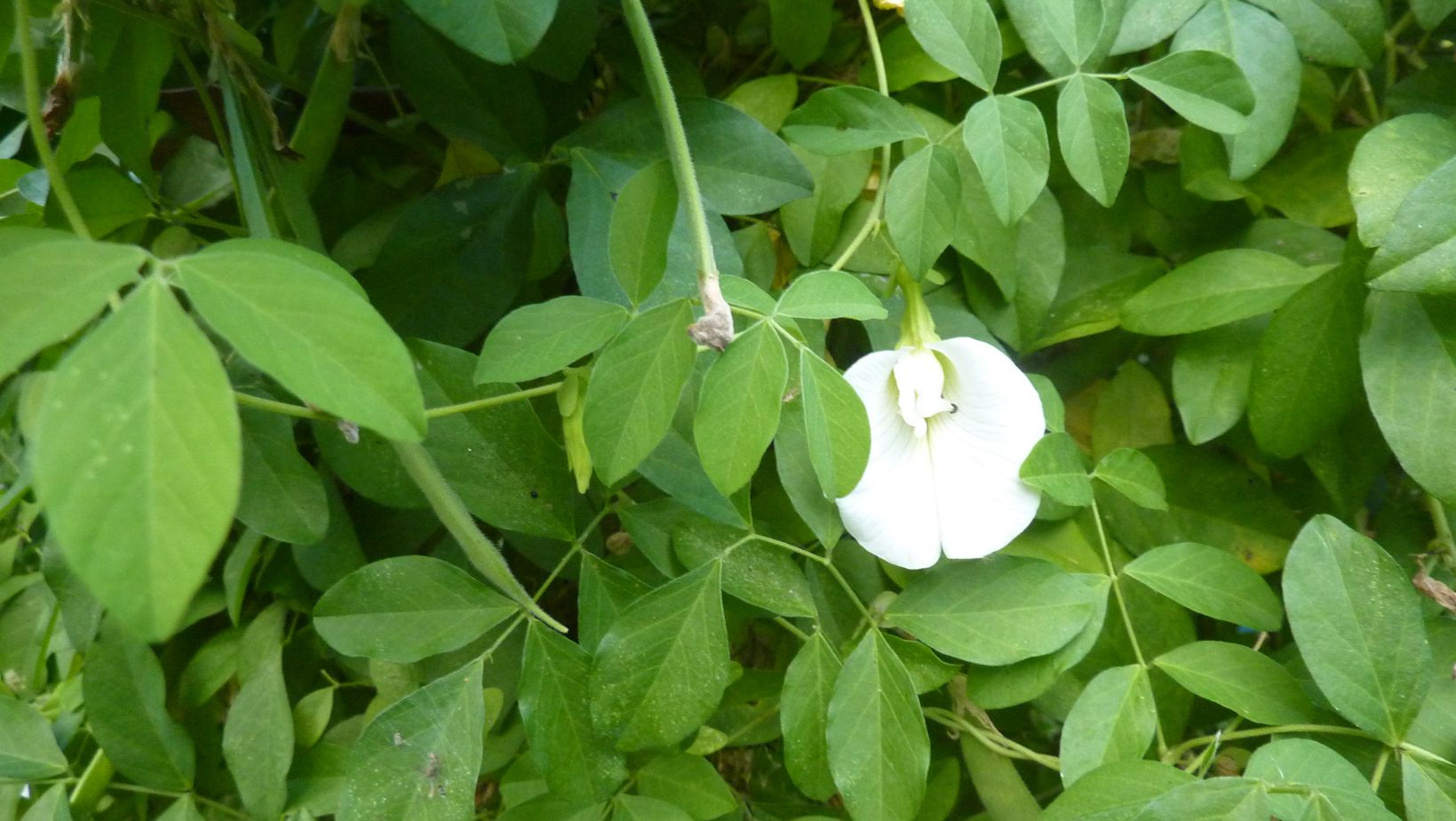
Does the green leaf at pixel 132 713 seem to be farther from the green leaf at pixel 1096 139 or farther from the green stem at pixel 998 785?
the green leaf at pixel 1096 139

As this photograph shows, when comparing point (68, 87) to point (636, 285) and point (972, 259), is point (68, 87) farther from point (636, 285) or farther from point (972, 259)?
point (972, 259)

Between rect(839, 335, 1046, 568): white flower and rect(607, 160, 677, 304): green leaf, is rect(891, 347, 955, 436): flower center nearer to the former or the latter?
rect(839, 335, 1046, 568): white flower

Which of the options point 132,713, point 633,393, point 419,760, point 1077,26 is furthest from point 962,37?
point 132,713

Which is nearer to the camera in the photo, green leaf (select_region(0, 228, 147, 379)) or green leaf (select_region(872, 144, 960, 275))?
green leaf (select_region(0, 228, 147, 379))

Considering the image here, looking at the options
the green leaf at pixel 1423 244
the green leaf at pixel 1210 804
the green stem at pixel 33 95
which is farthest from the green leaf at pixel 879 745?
the green stem at pixel 33 95

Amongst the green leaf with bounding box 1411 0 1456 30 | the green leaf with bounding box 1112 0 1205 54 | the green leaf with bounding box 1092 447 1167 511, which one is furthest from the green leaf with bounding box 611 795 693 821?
the green leaf with bounding box 1411 0 1456 30
